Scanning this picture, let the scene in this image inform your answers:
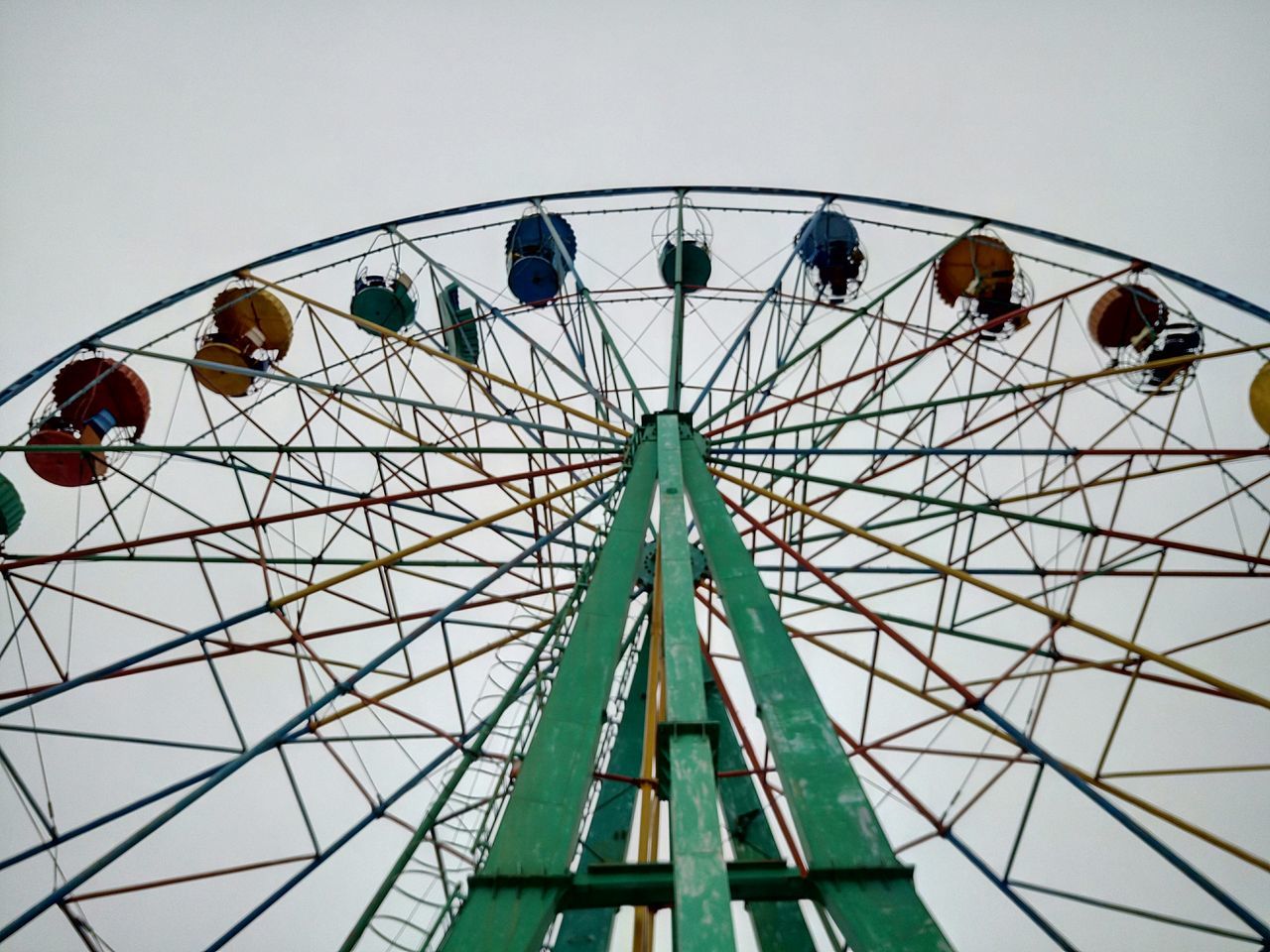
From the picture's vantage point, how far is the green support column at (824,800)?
4727mm

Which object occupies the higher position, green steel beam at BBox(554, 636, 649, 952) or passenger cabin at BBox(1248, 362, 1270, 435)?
passenger cabin at BBox(1248, 362, 1270, 435)

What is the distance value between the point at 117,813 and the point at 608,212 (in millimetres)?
12010

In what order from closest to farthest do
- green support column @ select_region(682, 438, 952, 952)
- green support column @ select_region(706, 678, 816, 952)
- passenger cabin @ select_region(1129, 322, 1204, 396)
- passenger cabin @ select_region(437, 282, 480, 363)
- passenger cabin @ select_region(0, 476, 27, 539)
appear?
green support column @ select_region(682, 438, 952, 952) < green support column @ select_region(706, 678, 816, 952) < passenger cabin @ select_region(0, 476, 27, 539) < passenger cabin @ select_region(1129, 322, 1204, 396) < passenger cabin @ select_region(437, 282, 480, 363)

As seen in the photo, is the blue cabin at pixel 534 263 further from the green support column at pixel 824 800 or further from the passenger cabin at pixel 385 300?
the green support column at pixel 824 800

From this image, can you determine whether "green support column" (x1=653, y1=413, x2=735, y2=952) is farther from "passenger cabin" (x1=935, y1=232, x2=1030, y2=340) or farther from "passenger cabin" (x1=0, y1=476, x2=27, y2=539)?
"passenger cabin" (x1=935, y1=232, x2=1030, y2=340)

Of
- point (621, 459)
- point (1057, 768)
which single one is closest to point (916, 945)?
point (1057, 768)

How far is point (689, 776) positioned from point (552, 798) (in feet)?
4.09

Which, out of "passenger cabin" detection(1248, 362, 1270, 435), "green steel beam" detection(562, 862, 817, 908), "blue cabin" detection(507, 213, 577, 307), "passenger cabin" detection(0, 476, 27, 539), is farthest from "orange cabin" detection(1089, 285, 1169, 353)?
"passenger cabin" detection(0, 476, 27, 539)

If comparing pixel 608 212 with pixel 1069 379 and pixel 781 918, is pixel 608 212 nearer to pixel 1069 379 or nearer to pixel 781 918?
pixel 1069 379

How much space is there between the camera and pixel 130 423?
14.4 meters

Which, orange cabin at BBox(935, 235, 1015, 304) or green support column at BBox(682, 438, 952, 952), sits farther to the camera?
orange cabin at BBox(935, 235, 1015, 304)

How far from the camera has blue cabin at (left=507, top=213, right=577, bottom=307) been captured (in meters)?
→ 16.5

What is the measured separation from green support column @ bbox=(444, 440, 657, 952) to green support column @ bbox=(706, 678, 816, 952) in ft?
4.60

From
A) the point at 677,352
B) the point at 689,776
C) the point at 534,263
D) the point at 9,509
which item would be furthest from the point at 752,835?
the point at 534,263
